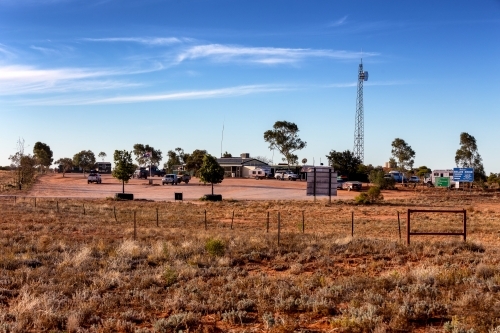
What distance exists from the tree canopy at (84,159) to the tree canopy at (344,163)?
87455mm

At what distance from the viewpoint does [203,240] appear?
21.0 metres

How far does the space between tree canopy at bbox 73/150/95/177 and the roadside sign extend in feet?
374

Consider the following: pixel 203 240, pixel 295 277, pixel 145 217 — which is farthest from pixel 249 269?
pixel 145 217

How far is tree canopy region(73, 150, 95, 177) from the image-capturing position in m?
162

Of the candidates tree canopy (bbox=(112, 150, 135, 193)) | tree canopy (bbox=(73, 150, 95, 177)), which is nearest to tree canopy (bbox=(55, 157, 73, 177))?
tree canopy (bbox=(73, 150, 95, 177))

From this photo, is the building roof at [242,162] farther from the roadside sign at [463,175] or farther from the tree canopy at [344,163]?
the roadside sign at [463,175]

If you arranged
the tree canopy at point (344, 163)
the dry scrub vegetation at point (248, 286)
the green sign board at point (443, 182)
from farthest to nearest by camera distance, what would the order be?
1. the tree canopy at point (344, 163)
2. the green sign board at point (443, 182)
3. the dry scrub vegetation at point (248, 286)

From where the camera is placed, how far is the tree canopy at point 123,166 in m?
64.6

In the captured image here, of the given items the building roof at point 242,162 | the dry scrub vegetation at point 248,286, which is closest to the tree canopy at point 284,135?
the building roof at point 242,162

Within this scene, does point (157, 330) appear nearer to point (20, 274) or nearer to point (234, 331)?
point (234, 331)

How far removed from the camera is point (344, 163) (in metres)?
105

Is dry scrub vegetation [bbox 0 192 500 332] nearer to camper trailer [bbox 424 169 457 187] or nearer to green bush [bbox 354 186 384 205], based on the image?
green bush [bbox 354 186 384 205]

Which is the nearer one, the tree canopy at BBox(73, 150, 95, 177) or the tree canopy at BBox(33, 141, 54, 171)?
the tree canopy at BBox(33, 141, 54, 171)

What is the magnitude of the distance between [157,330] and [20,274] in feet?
20.0
